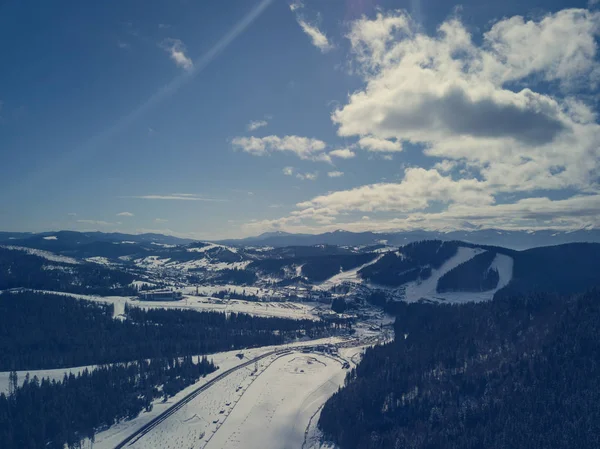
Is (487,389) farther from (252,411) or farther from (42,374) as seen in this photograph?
(42,374)

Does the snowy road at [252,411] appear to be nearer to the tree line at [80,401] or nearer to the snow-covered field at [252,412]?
the snow-covered field at [252,412]

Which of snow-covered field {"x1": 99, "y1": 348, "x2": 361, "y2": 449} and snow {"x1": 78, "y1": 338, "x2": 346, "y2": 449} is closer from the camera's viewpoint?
snow {"x1": 78, "y1": 338, "x2": 346, "y2": 449}

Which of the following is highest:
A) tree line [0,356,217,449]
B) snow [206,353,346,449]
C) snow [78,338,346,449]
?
tree line [0,356,217,449]

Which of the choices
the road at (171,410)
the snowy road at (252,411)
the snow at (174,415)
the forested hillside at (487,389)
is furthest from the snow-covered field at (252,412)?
the forested hillside at (487,389)

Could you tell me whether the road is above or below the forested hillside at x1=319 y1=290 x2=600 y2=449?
below

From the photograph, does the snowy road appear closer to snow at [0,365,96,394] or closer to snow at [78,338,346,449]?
snow at [78,338,346,449]

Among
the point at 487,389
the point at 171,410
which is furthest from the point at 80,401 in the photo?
the point at 487,389

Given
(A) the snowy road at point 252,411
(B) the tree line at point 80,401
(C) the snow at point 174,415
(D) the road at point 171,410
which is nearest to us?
(B) the tree line at point 80,401

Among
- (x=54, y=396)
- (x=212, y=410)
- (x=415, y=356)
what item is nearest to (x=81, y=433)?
(x=54, y=396)

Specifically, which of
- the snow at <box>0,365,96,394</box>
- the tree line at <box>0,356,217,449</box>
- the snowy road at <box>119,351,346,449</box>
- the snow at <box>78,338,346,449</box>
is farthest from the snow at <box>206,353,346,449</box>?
the snow at <box>0,365,96,394</box>

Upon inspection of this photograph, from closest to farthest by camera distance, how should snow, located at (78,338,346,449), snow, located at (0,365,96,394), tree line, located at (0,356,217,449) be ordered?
1. tree line, located at (0,356,217,449)
2. snow, located at (78,338,346,449)
3. snow, located at (0,365,96,394)
